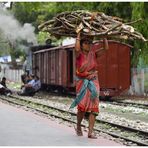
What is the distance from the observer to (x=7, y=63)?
243 ft

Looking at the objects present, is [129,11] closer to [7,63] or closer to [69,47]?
[69,47]

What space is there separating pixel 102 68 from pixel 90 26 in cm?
1663

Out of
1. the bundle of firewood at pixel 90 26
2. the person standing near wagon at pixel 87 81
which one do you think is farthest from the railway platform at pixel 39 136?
the bundle of firewood at pixel 90 26

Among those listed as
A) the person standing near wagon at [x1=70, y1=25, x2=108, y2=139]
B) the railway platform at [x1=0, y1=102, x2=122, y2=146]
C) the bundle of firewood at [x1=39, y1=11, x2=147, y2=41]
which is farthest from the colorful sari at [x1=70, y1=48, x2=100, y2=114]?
the railway platform at [x1=0, y1=102, x2=122, y2=146]

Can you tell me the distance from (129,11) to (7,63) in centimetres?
4543

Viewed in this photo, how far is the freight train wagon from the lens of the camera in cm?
2689

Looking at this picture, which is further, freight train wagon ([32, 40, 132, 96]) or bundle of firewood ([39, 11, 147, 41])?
freight train wagon ([32, 40, 132, 96])

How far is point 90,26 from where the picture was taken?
10461mm

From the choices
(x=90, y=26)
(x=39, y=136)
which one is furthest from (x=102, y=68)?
(x=90, y=26)

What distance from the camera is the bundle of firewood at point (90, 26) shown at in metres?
10.4

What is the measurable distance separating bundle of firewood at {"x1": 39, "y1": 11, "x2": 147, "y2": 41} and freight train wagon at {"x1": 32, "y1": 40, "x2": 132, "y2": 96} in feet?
41.1

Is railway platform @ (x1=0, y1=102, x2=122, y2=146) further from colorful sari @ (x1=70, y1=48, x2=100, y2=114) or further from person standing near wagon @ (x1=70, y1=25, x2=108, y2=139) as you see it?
colorful sari @ (x1=70, y1=48, x2=100, y2=114)

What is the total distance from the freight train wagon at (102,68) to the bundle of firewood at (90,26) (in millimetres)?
12535

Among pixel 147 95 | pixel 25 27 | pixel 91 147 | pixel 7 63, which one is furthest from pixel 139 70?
pixel 7 63
